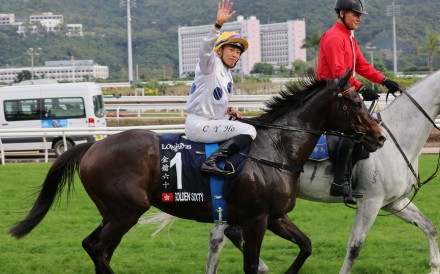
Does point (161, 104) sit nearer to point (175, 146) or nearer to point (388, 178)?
point (388, 178)

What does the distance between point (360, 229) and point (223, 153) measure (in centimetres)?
161

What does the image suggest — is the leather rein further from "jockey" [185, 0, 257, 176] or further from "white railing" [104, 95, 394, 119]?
"white railing" [104, 95, 394, 119]

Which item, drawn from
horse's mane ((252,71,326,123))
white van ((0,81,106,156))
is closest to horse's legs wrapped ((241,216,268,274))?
horse's mane ((252,71,326,123))

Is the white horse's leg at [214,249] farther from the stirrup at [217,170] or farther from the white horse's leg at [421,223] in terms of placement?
the white horse's leg at [421,223]

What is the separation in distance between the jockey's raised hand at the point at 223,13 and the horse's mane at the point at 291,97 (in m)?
0.89

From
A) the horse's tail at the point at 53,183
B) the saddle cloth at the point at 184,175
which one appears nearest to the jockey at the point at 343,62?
the saddle cloth at the point at 184,175

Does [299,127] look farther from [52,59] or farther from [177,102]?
[52,59]

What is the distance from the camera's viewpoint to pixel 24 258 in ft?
27.7

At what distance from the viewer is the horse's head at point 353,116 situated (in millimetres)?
6590

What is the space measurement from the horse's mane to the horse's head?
0.19 metres

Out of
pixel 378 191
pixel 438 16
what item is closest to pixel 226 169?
pixel 378 191

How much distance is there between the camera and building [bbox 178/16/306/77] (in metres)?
151

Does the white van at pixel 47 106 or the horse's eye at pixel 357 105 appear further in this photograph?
the white van at pixel 47 106

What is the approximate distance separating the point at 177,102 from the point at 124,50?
129 metres
